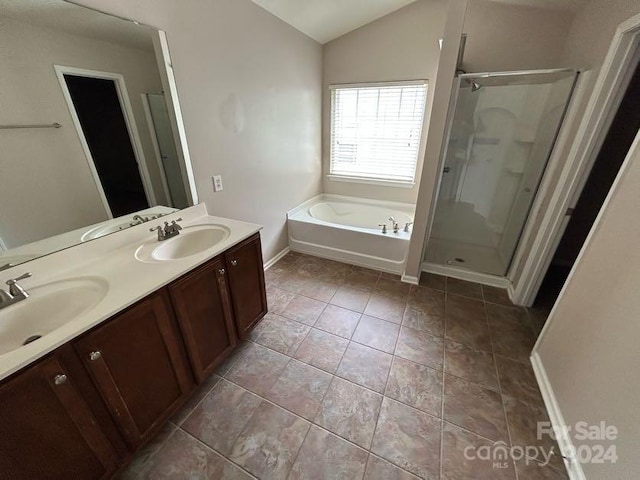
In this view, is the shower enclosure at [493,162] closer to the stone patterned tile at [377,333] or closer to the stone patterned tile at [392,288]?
the stone patterned tile at [392,288]

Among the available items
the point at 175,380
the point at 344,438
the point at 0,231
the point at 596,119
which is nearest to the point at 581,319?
the point at 596,119

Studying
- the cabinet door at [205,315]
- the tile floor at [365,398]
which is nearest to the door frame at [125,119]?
the cabinet door at [205,315]

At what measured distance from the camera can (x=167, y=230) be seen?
156 cm

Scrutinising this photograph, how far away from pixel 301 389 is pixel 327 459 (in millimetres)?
375

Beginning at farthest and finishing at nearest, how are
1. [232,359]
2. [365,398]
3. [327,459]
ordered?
[232,359]
[365,398]
[327,459]

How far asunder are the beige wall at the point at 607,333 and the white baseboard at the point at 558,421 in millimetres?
39

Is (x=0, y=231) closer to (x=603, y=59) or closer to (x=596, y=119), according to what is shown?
(x=596, y=119)

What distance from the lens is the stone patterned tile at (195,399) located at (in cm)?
138

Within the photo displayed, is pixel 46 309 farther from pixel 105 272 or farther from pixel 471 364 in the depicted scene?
pixel 471 364

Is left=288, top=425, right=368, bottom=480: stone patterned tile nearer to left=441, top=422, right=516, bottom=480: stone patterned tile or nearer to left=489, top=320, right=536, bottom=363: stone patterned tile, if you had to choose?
left=441, top=422, right=516, bottom=480: stone patterned tile

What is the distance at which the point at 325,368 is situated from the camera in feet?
5.39

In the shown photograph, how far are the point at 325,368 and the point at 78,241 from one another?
5.00ft

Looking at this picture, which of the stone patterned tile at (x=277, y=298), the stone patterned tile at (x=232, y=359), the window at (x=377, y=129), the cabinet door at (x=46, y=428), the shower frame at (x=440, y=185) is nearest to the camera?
the cabinet door at (x=46, y=428)

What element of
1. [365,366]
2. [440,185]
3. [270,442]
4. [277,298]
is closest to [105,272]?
[270,442]
